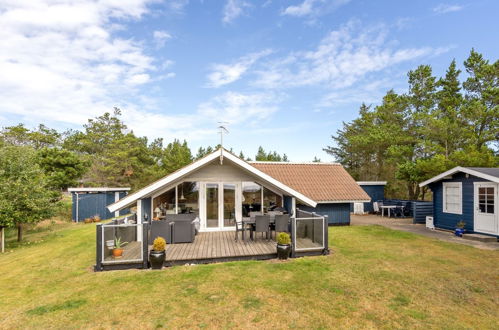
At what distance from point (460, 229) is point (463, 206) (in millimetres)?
1090

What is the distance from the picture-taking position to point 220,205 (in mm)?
10016

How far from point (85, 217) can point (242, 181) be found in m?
14.0

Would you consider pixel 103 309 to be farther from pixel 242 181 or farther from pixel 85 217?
pixel 85 217

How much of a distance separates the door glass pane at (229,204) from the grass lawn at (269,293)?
346cm

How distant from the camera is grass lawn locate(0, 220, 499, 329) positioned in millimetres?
4121

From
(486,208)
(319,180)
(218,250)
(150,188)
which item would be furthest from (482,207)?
(150,188)

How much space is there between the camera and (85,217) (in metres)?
17.5

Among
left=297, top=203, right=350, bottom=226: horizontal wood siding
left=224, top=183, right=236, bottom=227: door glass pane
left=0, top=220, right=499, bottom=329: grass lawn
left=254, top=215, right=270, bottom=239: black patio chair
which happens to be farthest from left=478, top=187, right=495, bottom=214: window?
left=224, top=183, right=236, bottom=227: door glass pane

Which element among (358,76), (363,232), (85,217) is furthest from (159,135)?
(363,232)

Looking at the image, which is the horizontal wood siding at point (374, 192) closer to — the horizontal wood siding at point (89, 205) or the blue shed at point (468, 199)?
the blue shed at point (468, 199)

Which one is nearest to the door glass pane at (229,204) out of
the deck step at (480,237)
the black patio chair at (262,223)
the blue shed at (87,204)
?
the black patio chair at (262,223)

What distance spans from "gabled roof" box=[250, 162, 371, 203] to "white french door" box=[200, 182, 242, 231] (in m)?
5.02

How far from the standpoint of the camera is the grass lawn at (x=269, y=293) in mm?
4121

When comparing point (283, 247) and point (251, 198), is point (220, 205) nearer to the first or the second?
point (251, 198)
